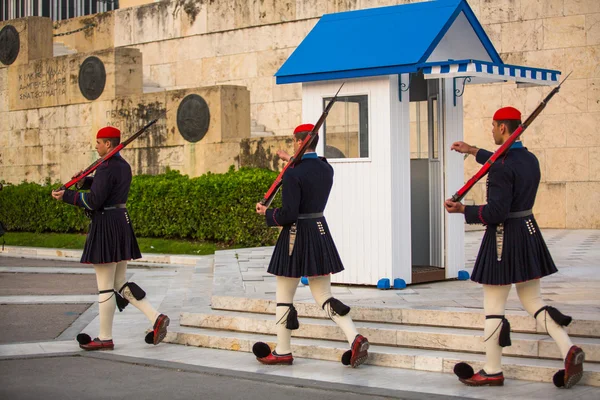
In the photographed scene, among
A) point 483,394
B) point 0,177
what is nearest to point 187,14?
point 0,177

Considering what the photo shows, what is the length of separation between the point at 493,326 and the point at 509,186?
1.06 metres

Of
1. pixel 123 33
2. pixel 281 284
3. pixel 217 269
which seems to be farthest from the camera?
pixel 123 33

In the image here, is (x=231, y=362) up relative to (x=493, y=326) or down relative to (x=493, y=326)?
down

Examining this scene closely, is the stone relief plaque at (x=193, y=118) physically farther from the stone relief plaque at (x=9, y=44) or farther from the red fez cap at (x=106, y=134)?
the red fez cap at (x=106, y=134)

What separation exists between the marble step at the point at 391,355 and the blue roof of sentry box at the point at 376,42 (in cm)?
307

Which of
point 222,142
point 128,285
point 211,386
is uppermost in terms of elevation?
point 222,142

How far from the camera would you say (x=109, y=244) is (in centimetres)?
902

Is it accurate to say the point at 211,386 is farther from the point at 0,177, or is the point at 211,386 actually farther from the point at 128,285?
the point at 0,177

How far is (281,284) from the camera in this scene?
816cm

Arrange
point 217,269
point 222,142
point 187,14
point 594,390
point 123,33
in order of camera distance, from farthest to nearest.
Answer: point 123,33 < point 187,14 < point 222,142 < point 217,269 < point 594,390

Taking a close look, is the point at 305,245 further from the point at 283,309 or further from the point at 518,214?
the point at 518,214

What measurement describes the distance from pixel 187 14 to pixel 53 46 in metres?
5.00

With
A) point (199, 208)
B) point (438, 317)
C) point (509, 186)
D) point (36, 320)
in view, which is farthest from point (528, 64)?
point (509, 186)

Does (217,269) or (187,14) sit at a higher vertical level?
(187,14)
